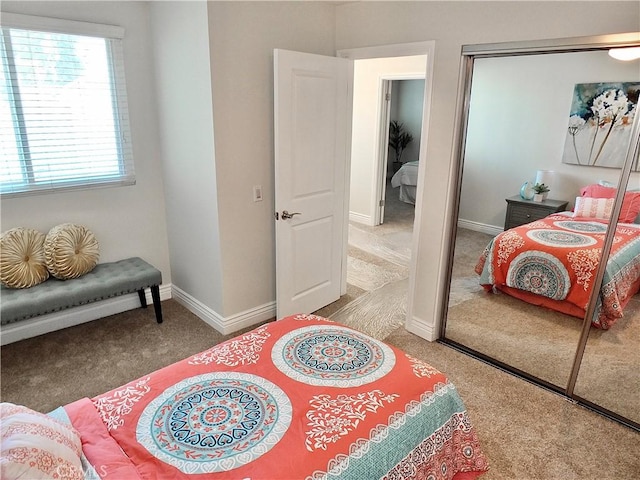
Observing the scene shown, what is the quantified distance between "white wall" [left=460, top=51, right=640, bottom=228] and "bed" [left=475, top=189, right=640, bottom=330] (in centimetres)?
13

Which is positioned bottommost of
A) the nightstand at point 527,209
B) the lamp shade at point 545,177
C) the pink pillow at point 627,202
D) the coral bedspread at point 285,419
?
the coral bedspread at point 285,419

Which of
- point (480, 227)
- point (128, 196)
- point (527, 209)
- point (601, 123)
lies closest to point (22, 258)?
point (128, 196)

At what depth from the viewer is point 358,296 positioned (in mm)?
Answer: 3959

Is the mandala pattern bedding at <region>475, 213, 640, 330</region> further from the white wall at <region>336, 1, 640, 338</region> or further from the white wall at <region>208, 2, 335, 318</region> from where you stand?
the white wall at <region>208, 2, 335, 318</region>

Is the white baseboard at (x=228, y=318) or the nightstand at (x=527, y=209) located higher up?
the nightstand at (x=527, y=209)

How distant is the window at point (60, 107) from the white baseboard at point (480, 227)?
2567 millimetres

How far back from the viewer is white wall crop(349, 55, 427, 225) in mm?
5348

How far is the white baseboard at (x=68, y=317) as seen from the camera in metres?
3.08

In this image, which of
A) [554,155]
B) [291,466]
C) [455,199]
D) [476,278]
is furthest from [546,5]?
[291,466]

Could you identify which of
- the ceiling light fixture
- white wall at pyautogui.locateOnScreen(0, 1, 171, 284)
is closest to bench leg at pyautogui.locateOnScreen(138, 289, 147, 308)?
white wall at pyautogui.locateOnScreen(0, 1, 171, 284)

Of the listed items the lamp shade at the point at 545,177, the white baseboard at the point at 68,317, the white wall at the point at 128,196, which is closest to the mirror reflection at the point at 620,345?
the lamp shade at the point at 545,177

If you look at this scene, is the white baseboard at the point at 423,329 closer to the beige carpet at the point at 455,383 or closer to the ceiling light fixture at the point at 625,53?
the beige carpet at the point at 455,383

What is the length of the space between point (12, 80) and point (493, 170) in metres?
3.17

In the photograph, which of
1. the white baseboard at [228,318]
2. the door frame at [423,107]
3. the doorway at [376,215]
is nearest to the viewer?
the door frame at [423,107]
